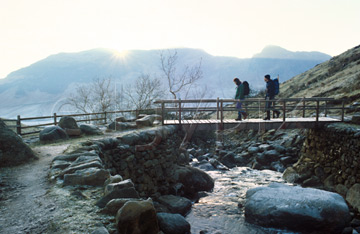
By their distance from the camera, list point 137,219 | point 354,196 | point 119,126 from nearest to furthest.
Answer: point 137,219 → point 354,196 → point 119,126

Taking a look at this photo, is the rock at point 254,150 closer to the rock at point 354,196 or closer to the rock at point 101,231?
the rock at point 354,196

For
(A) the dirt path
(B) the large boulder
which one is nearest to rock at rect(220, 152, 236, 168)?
(A) the dirt path

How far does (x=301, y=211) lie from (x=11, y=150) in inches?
278

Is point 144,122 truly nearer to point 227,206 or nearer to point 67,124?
point 67,124

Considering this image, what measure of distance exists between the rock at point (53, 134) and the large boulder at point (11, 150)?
8.28ft

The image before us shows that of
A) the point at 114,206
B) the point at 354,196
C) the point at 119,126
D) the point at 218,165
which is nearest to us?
the point at 114,206

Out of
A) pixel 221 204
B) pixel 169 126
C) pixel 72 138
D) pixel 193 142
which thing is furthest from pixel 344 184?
pixel 193 142

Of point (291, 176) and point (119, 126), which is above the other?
point (119, 126)

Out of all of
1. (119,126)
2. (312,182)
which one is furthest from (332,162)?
(119,126)

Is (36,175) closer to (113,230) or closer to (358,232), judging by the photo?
(113,230)

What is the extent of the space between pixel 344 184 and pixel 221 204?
14.5 feet

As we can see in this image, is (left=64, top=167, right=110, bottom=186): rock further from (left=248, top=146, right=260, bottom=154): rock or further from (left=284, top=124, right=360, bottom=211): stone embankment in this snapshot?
(left=248, top=146, right=260, bottom=154): rock

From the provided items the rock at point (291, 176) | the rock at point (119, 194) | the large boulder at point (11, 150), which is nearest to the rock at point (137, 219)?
the rock at point (119, 194)

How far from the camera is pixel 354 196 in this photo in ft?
23.4
